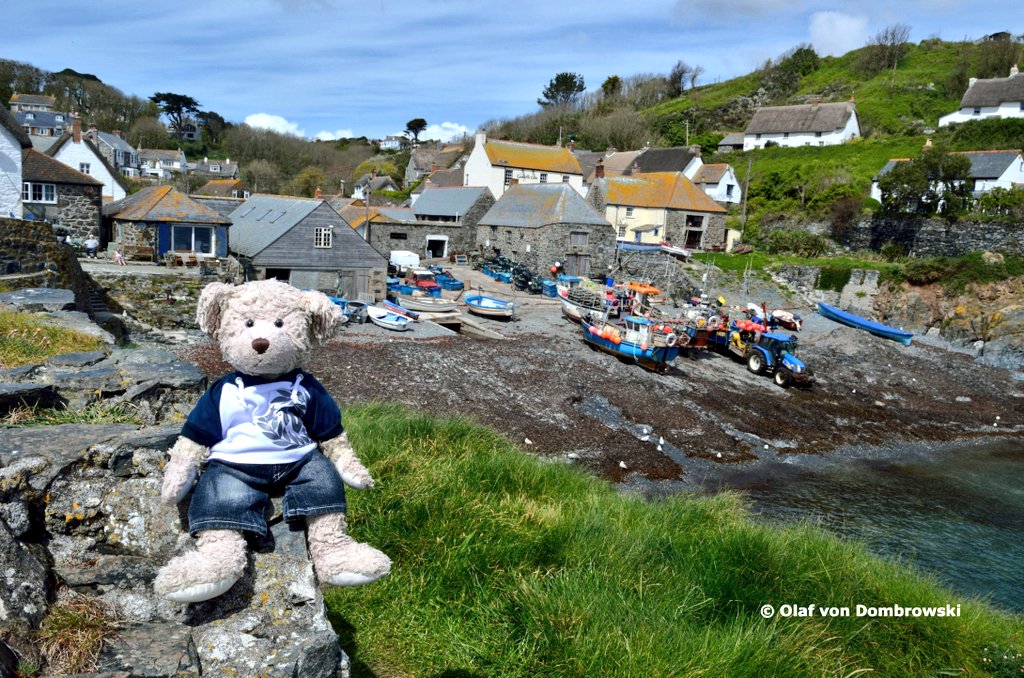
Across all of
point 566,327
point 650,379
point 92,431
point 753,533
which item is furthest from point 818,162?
point 92,431

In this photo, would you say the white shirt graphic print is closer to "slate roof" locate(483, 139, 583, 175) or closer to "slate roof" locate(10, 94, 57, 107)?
"slate roof" locate(483, 139, 583, 175)

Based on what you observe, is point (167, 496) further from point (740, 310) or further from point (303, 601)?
point (740, 310)

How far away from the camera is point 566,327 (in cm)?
2886

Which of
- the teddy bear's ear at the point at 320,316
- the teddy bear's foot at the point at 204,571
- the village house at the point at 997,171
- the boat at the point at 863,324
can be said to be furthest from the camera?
the village house at the point at 997,171

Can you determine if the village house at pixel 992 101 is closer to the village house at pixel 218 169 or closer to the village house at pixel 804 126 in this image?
the village house at pixel 804 126

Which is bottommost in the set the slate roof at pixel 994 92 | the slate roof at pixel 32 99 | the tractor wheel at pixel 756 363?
the tractor wheel at pixel 756 363

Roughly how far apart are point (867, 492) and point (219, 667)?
706 inches

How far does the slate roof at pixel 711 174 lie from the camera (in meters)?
53.8

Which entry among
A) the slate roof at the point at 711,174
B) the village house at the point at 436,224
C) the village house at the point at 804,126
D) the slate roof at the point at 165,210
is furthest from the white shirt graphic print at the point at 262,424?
the village house at the point at 804,126

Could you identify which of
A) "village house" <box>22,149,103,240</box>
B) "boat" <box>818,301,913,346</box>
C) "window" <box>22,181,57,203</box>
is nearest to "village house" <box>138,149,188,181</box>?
"village house" <box>22,149,103,240</box>

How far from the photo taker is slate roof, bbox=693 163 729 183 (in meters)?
53.8

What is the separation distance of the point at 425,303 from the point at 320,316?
25297 mm

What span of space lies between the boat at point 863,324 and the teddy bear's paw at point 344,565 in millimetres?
33431

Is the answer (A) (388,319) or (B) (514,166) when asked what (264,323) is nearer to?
(A) (388,319)
